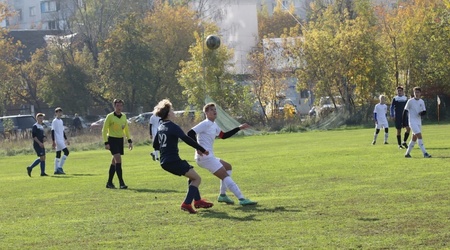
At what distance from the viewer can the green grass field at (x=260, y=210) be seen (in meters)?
10.8

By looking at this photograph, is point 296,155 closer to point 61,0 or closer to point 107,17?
point 107,17

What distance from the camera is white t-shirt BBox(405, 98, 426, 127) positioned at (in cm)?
2375

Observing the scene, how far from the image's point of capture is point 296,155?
28516mm

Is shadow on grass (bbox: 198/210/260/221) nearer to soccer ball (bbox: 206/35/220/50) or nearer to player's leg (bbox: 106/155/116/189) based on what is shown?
player's leg (bbox: 106/155/116/189)

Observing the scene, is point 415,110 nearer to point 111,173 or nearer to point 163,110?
point 111,173

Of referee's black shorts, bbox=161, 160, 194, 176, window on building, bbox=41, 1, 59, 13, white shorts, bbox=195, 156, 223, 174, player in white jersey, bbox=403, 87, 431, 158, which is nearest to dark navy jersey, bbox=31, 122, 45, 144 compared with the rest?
player in white jersey, bbox=403, 87, 431, 158

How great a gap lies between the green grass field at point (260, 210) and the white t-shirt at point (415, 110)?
0.96m

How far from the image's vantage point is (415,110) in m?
24.0

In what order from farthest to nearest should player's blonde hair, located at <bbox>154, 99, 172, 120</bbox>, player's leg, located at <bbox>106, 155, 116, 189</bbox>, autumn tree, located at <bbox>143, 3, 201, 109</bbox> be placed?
autumn tree, located at <bbox>143, 3, 201, 109</bbox>
player's leg, located at <bbox>106, 155, 116, 189</bbox>
player's blonde hair, located at <bbox>154, 99, 172, 120</bbox>

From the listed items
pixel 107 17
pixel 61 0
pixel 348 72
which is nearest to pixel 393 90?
pixel 348 72

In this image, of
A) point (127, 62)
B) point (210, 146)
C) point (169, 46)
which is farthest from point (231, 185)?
point (169, 46)

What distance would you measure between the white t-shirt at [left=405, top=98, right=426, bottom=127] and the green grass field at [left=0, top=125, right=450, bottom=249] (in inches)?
37.8

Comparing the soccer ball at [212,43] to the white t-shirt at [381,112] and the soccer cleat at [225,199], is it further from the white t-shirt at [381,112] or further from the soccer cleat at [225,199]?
the soccer cleat at [225,199]

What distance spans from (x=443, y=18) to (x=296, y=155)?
110 feet
